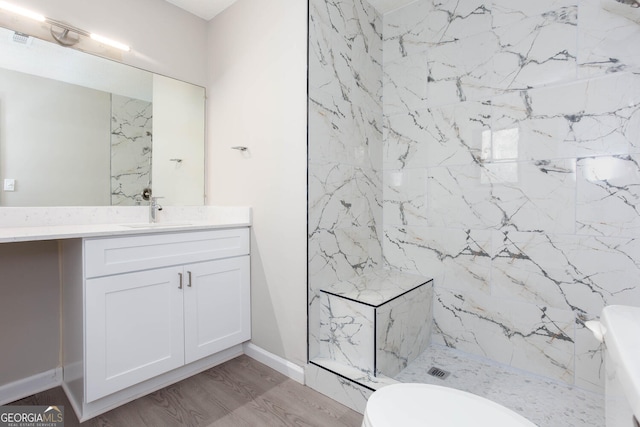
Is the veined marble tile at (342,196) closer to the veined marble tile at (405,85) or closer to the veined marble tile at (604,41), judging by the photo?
the veined marble tile at (405,85)

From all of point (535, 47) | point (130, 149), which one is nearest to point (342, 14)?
point (535, 47)

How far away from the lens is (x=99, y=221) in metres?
1.99

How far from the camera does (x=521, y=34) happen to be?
6.14 feet

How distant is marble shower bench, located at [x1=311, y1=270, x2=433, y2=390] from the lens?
1711mm

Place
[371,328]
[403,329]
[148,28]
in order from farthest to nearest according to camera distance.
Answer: [148,28], [403,329], [371,328]

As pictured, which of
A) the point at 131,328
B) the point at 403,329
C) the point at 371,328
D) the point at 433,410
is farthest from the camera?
the point at 403,329

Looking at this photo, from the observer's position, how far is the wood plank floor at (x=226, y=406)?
154 cm

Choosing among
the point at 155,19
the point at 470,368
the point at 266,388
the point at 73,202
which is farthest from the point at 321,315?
the point at 155,19

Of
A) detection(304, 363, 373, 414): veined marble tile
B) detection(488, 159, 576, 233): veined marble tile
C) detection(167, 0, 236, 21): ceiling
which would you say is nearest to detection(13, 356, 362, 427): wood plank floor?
detection(304, 363, 373, 414): veined marble tile

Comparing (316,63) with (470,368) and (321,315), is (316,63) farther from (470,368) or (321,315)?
(470,368)

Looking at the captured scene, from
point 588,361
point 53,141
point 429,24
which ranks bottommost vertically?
point 588,361

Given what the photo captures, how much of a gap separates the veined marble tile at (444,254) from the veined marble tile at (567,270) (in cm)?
9

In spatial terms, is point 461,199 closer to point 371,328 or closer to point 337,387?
point 371,328

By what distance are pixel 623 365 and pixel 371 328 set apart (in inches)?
49.1
